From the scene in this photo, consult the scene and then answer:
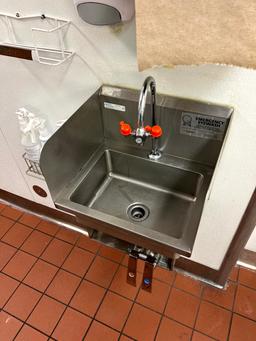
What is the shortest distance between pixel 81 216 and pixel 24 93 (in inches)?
27.3

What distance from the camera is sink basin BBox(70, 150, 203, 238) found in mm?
1042

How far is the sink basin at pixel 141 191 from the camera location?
1042 mm

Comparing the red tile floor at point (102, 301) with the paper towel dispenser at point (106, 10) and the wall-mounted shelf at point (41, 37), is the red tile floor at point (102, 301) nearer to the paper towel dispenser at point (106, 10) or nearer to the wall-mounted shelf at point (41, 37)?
the wall-mounted shelf at point (41, 37)

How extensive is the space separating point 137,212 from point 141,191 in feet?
0.35

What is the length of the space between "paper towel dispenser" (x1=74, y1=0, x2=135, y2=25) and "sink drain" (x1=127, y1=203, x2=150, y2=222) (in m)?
0.69

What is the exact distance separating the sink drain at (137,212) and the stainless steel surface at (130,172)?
0.06 ft

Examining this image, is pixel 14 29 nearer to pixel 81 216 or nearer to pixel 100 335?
pixel 81 216

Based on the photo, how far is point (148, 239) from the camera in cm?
80

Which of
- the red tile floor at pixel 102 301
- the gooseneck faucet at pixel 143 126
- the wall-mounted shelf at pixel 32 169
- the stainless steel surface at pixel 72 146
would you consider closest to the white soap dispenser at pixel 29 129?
the wall-mounted shelf at pixel 32 169

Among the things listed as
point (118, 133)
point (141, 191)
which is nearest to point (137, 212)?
point (141, 191)

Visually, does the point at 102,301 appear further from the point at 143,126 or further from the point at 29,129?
A: the point at 143,126

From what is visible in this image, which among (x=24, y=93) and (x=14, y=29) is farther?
(x=24, y=93)

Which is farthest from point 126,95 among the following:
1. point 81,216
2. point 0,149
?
point 0,149

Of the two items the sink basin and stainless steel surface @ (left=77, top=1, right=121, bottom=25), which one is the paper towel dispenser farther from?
the sink basin
